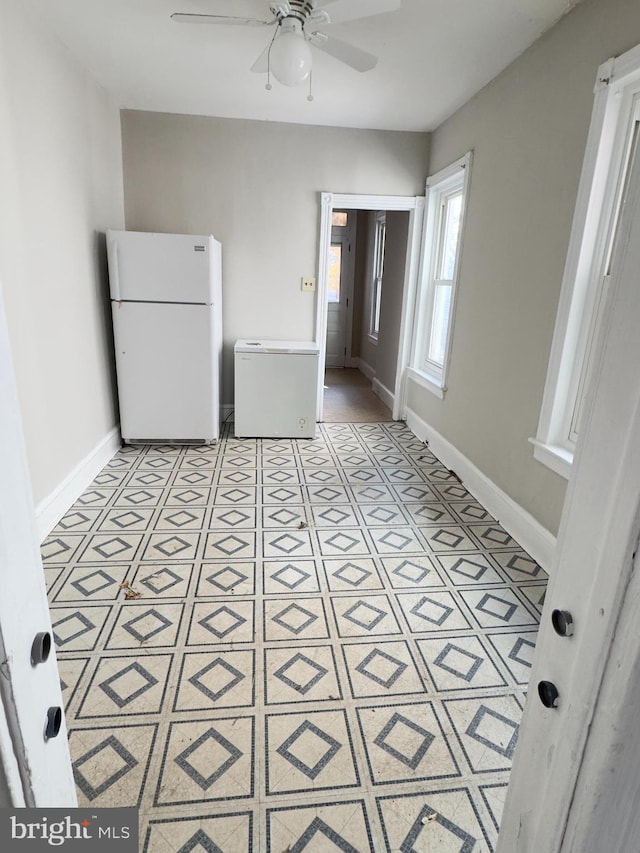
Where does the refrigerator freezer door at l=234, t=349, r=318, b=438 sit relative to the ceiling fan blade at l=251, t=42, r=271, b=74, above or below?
below

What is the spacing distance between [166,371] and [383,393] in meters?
2.57

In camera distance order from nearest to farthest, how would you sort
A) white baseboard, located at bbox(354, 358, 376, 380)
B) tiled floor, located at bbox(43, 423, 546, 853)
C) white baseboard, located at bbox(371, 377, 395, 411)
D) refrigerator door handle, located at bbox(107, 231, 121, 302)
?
1. tiled floor, located at bbox(43, 423, 546, 853)
2. refrigerator door handle, located at bbox(107, 231, 121, 302)
3. white baseboard, located at bbox(371, 377, 395, 411)
4. white baseboard, located at bbox(354, 358, 376, 380)

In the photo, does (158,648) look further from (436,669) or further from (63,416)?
(63,416)

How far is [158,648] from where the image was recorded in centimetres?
180

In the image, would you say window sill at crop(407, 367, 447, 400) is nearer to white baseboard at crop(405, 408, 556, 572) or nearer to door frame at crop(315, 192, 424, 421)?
door frame at crop(315, 192, 424, 421)

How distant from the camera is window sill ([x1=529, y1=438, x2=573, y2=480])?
2.25 m

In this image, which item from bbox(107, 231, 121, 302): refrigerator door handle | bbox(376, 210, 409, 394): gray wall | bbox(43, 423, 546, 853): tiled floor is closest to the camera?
bbox(43, 423, 546, 853): tiled floor

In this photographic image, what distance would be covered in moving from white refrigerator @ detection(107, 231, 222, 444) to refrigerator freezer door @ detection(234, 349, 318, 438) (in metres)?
0.27

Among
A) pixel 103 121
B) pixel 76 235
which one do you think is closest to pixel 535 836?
pixel 76 235

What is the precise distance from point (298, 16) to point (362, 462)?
2.58 meters

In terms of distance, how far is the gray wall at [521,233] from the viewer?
7.27 ft
